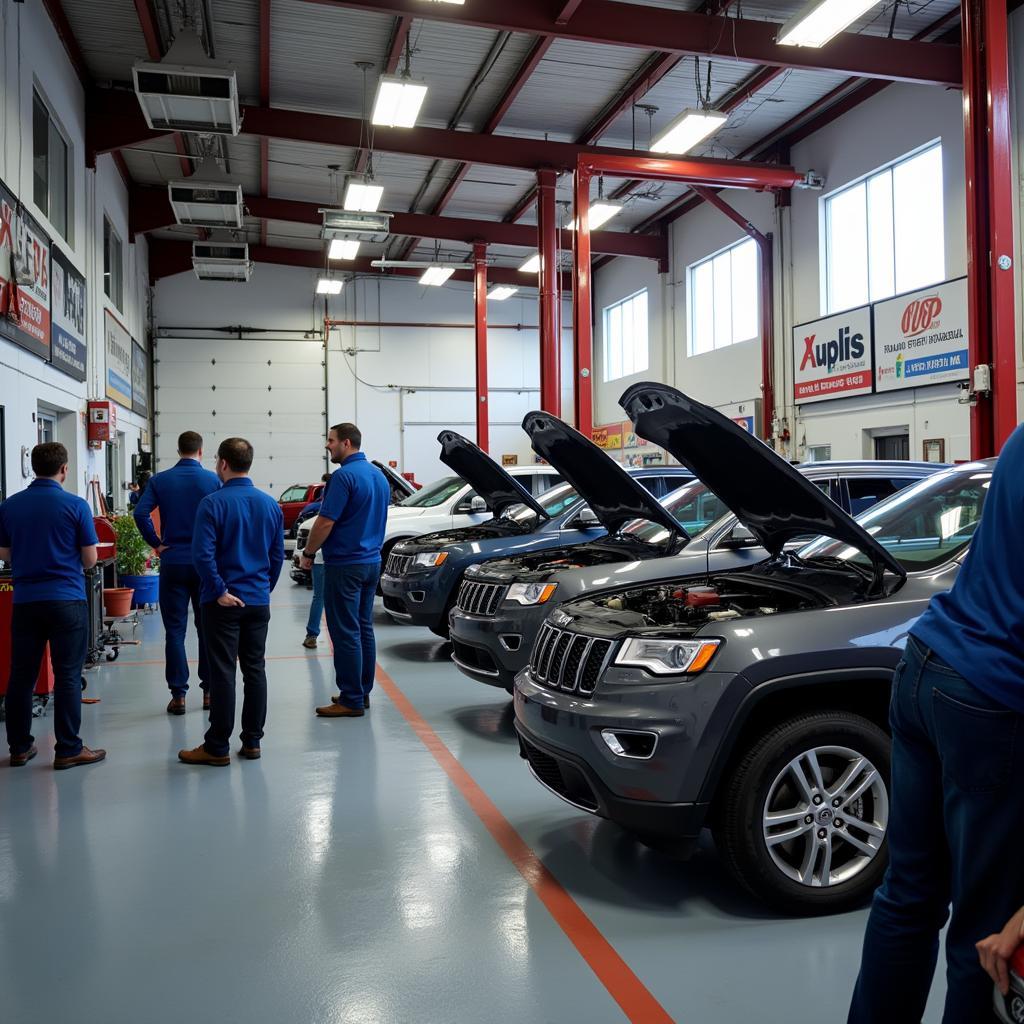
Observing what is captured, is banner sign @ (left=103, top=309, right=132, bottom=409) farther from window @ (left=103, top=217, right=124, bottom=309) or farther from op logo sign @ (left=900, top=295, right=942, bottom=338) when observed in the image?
op logo sign @ (left=900, top=295, right=942, bottom=338)

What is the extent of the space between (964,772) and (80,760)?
4839mm

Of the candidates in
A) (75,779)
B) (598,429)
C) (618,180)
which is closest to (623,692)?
(75,779)

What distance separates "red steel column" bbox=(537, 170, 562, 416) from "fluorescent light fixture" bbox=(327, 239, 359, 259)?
337cm

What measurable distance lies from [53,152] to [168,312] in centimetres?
1318

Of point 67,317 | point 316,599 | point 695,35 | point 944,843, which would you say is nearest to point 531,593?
point 316,599

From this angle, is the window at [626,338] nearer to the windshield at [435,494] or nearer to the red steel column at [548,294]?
the red steel column at [548,294]

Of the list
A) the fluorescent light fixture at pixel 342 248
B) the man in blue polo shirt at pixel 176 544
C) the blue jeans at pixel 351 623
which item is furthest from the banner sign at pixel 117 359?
the blue jeans at pixel 351 623

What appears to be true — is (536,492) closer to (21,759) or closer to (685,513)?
(685,513)

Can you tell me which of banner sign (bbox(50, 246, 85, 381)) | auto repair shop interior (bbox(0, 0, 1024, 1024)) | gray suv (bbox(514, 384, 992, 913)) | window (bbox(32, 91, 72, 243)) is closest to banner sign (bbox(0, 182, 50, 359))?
auto repair shop interior (bbox(0, 0, 1024, 1024))

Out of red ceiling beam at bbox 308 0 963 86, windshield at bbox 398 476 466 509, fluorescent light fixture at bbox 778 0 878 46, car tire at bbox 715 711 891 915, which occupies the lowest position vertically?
car tire at bbox 715 711 891 915

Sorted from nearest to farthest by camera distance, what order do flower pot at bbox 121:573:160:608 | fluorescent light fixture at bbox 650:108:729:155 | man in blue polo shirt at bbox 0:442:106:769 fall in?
man in blue polo shirt at bbox 0:442:106:769 → flower pot at bbox 121:573:160:608 → fluorescent light fixture at bbox 650:108:729:155

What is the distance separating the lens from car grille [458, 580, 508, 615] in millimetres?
6059

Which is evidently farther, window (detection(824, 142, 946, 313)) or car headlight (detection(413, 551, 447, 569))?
window (detection(824, 142, 946, 313))

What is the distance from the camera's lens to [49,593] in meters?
5.18
